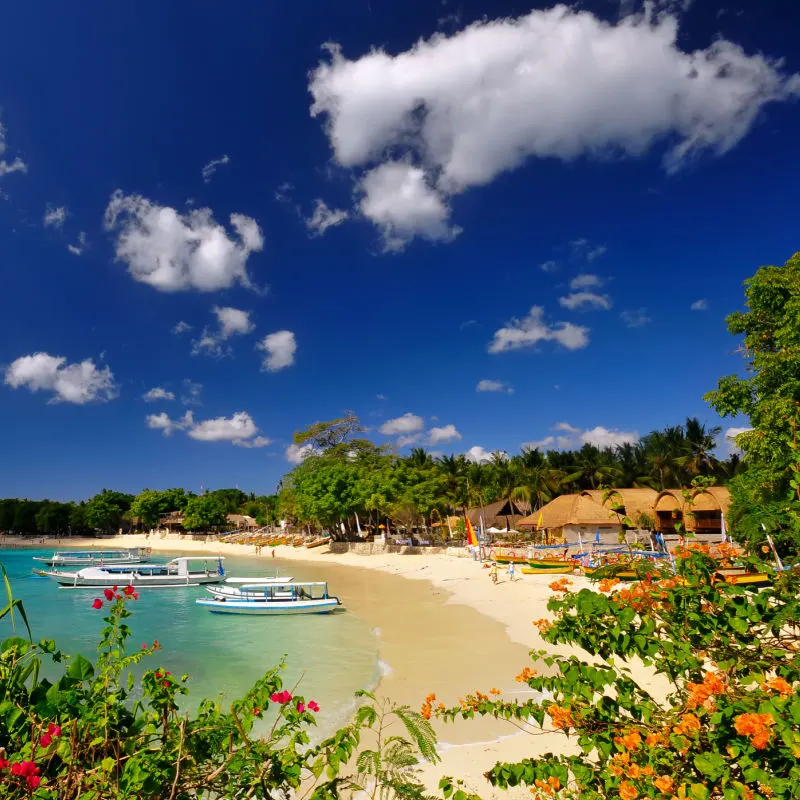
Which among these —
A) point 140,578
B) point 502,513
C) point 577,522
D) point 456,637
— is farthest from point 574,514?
point 140,578

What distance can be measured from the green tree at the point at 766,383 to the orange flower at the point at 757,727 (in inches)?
452

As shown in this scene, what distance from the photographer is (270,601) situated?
22.4m

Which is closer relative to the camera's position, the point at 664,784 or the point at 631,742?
the point at 664,784

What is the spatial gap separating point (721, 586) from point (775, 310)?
1522 cm

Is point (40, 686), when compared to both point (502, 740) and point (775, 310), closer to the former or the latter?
point (502, 740)

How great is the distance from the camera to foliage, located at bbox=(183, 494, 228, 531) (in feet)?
257

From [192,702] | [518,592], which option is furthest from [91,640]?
[518,592]

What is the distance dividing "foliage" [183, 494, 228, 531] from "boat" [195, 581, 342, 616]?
5901cm

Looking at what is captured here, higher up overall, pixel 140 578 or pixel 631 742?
pixel 631 742

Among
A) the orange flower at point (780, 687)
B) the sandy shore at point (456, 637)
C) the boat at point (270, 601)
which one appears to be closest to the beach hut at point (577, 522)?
the sandy shore at point (456, 637)

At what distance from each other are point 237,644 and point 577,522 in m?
25.7

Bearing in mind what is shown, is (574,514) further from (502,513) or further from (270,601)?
(270,601)

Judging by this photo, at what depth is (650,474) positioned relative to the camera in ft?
160

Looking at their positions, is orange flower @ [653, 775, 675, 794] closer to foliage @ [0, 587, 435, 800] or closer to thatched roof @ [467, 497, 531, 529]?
foliage @ [0, 587, 435, 800]
